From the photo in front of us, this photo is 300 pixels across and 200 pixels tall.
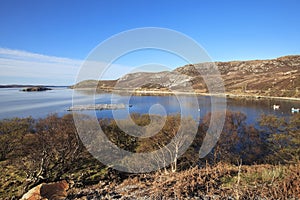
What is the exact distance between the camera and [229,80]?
459 feet

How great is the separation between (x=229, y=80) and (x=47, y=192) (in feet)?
477

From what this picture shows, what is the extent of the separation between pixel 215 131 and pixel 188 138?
813 centimetres

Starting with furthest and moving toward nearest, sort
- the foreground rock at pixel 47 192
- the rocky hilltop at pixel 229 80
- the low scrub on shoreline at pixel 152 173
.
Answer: the rocky hilltop at pixel 229 80
the foreground rock at pixel 47 192
the low scrub on shoreline at pixel 152 173

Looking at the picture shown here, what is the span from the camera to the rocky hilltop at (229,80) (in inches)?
1038

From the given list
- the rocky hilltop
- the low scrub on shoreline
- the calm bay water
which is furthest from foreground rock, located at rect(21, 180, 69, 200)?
the calm bay water

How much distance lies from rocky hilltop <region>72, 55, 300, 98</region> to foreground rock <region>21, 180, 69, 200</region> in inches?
231

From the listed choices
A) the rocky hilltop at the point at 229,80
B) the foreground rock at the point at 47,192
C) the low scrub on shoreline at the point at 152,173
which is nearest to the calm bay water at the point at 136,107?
the rocky hilltop at the point at 229,80

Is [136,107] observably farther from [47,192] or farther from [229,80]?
[229,80]

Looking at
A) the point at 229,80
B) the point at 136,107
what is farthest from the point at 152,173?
the point at 229,80

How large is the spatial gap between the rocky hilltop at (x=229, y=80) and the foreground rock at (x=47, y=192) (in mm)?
5861

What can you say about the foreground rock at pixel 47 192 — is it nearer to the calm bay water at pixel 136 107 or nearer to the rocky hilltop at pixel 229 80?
the rocky hilltop at pixel 229 80

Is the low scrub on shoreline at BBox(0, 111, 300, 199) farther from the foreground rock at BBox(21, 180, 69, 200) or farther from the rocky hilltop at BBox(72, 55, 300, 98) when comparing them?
the rocky hilltop at BBox(72, 55, 300, 98)

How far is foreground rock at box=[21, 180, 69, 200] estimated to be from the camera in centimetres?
683

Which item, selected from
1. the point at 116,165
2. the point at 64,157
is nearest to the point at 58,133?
the point at 64,157
